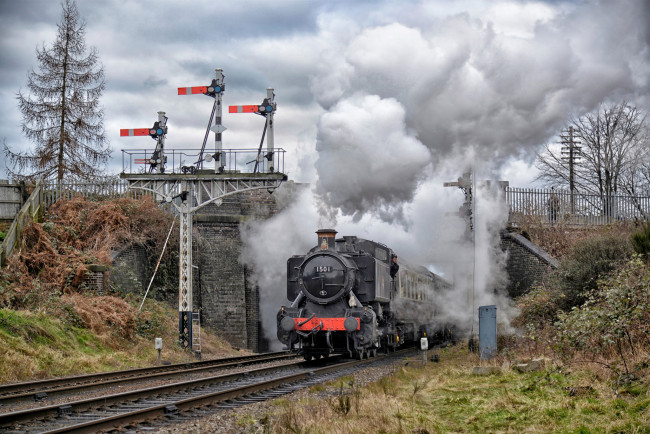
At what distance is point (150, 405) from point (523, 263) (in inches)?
759

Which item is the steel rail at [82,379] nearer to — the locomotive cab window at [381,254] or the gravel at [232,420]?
the gravel at [232,420]

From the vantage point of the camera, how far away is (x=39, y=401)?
1066 centimetres

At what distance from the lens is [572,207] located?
99.7ft

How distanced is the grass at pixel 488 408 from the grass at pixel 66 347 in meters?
6.42

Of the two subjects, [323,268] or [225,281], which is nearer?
[323,268]

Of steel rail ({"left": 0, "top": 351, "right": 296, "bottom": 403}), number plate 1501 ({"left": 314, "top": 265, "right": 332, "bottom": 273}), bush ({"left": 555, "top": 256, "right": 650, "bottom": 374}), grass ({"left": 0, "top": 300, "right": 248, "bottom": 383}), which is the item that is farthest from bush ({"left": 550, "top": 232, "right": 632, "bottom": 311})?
grass ({"left": 0, "top": 300, "right": 248, "bottom": 383})

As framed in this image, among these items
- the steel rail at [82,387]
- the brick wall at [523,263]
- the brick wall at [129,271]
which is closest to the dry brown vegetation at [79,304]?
the brick wall at [129,271]

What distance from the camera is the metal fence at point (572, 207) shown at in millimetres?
29547

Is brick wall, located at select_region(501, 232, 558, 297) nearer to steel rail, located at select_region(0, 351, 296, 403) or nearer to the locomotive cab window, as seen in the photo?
the locomotive cab window

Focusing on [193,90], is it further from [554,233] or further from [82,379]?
[554,233]

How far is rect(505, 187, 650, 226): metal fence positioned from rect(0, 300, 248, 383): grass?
15052mm

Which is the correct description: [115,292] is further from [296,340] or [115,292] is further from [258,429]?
[258,429]

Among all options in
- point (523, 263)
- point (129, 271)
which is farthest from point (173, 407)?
point (523, 263)

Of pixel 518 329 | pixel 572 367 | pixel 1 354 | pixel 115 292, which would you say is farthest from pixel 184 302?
pixel 572 367
